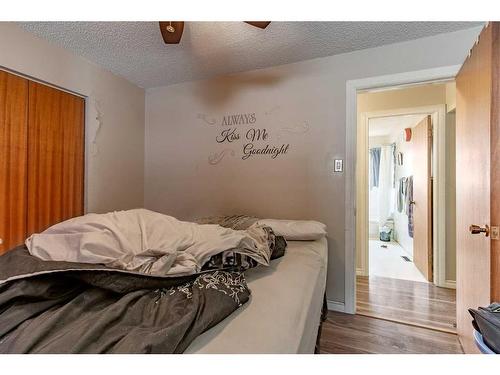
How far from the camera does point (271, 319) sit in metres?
0.64

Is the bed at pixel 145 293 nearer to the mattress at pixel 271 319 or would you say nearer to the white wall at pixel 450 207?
the mattress at pixel 271 319

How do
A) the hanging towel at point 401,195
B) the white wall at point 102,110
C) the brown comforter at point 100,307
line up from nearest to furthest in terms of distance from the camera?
the brown comforter at point 100,307 < the white wall at point 102,110 < the hanging towel at point 401,195

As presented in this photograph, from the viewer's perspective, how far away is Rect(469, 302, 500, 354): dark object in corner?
68 cm

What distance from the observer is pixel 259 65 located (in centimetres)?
213

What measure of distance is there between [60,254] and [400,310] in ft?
7.73

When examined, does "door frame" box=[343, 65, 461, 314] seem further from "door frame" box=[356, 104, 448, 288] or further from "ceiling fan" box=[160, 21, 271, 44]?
"ceiling fan" box=[160, 21, 271, 44]

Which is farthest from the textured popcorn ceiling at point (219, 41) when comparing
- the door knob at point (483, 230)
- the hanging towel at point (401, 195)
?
the hanging towel at point (401, 195)

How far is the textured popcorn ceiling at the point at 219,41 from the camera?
1613 mm

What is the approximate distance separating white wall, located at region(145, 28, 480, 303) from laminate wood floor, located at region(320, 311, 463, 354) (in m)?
0.25

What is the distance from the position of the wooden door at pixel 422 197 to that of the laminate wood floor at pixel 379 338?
1.21 metres

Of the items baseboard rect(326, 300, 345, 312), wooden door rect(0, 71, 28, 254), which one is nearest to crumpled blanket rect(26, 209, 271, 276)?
wooden door rect(0, 71, 28, 254)
